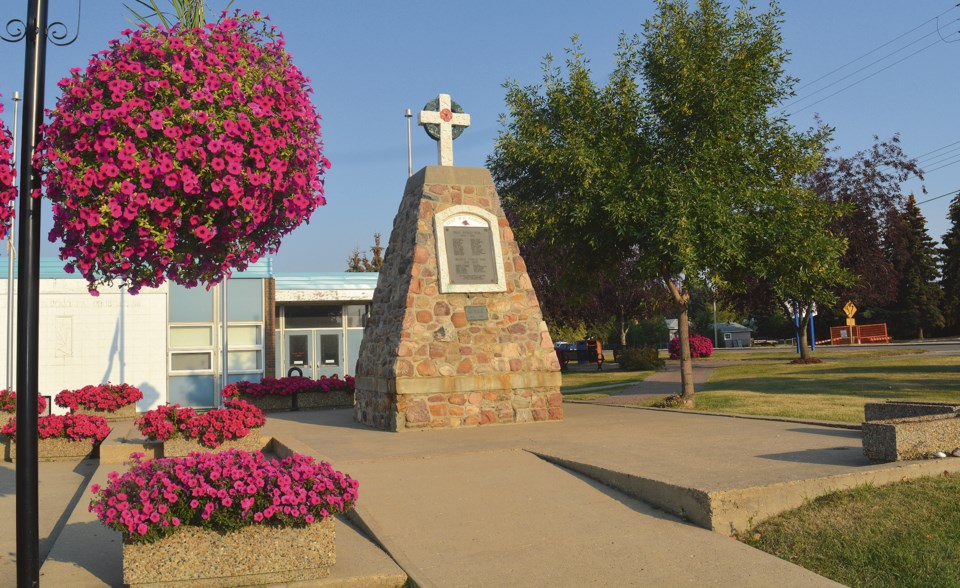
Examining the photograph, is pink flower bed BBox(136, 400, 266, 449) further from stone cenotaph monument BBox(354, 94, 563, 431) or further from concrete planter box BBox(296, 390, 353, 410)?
concrete planter box BBox(296, 390, 353, 410)

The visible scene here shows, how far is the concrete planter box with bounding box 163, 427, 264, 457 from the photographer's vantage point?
10.6 m

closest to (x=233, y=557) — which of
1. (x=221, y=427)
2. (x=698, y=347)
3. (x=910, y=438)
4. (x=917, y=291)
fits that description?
(x=910, y=438)

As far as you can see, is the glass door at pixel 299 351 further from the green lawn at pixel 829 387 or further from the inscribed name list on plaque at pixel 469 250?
the inscribed name list on plaque at pixel 469 250

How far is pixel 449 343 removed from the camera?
11727 mm

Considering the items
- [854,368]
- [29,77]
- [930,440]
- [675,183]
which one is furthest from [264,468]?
[854,368]

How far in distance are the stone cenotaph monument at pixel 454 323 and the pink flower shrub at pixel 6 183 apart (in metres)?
7.16

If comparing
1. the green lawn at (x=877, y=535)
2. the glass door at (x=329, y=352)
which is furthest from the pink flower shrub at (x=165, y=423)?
the glass door at (x=329, y=352)

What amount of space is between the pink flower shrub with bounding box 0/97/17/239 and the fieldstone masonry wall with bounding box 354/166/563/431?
7167mm

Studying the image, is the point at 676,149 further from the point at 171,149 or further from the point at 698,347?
the point at 698,347

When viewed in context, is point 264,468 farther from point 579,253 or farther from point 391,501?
point 579,253

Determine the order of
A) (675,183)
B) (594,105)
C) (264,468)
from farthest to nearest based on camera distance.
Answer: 1. (594,105)
2. (675,183)
3. (264,468)

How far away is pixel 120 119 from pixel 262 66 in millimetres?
914

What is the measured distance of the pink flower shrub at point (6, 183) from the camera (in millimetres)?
4334

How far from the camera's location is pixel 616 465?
23.7 ft
